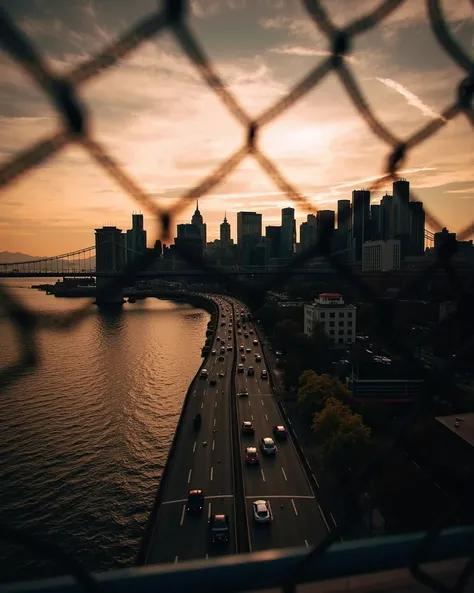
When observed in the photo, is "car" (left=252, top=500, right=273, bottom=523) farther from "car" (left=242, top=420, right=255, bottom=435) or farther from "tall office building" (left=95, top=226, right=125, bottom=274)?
"tall office building" (left=95, top=226, right=125, bottom=274)

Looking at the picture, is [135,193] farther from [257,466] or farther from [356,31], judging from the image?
[257,466]

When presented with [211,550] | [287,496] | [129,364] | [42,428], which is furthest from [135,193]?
[129,364]

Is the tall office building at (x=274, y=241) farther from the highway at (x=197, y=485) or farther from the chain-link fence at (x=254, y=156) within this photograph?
the highway at (x=197, y=485)

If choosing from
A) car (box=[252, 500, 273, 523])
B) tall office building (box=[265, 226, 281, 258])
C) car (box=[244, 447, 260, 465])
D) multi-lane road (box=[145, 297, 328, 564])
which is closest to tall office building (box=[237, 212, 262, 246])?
tall office building (box=[265, 226, 281, 258])

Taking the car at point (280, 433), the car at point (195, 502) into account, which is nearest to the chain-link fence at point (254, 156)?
the car at point (195, 502)

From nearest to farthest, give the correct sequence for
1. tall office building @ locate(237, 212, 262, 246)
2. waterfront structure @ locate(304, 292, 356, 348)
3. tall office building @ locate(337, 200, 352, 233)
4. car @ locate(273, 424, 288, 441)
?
1. tall office building @ locate(337, 200, 352, 233)
2. tall office building @ locate(237, 212, 262, 246)
3. car @ locate(273, 424, 288, 441)
4. waterfront structure @ locate(304, 292, 356, 348)

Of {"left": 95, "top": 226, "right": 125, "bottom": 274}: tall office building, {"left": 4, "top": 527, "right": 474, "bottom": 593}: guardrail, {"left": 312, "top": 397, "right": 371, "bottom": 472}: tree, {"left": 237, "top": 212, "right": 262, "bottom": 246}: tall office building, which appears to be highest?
{"left": 237, "top": 212, "right": 262, "bottom": 246}: tall office building
